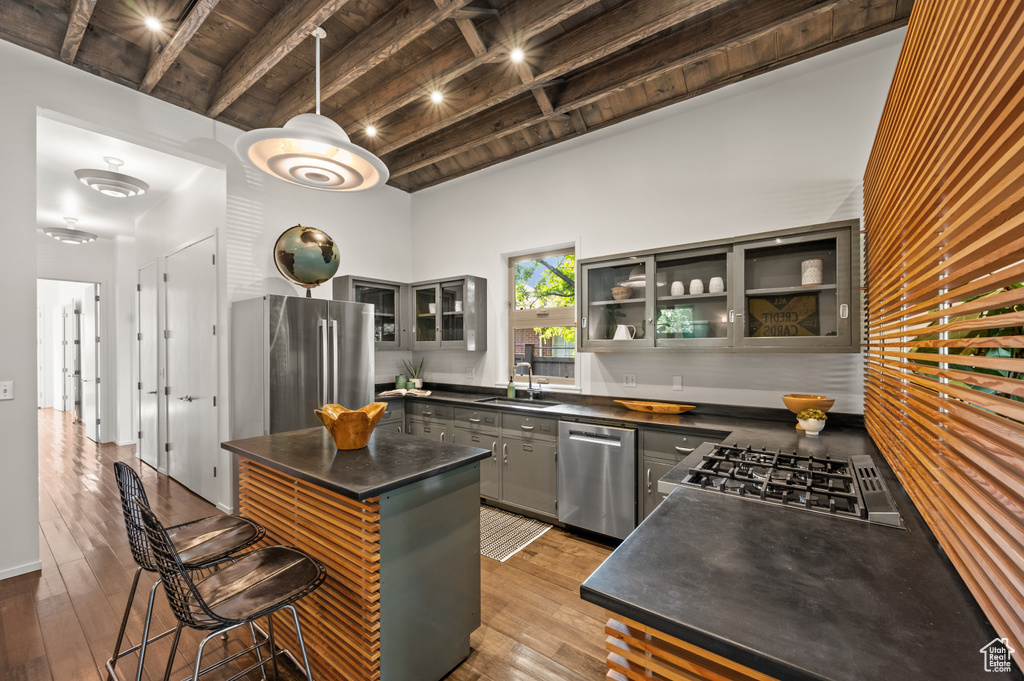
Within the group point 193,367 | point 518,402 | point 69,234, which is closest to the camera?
point 518,402

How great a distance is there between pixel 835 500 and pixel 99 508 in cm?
537

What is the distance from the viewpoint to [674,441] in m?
2.89

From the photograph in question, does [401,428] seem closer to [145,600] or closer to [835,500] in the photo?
[145,600]

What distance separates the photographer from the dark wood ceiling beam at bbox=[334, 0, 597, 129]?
96.7 inches

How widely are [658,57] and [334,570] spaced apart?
3.48m

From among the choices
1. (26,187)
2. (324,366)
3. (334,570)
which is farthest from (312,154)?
(26,187)

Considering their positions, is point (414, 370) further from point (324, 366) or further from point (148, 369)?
point (148, 369)

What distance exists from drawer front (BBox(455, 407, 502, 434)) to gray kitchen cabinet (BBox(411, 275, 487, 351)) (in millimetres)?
752

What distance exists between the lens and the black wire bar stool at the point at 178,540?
1571 mm

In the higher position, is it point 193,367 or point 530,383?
point 193,367

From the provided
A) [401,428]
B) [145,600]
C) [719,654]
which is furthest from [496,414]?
[719,654]

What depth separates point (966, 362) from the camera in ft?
2.93

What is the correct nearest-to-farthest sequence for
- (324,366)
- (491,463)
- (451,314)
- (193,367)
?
(324,366) → (491,463) → (193,367) → (451,314)

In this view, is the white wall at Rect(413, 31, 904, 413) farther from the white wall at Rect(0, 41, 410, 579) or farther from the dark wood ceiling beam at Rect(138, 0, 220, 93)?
the white wall at Rect(0, 41, 410, 579)
